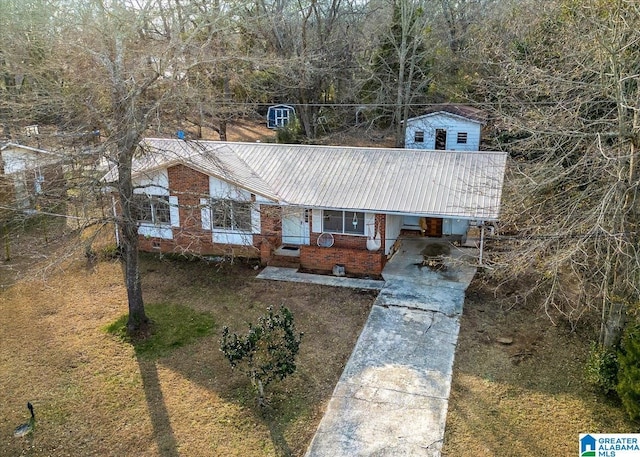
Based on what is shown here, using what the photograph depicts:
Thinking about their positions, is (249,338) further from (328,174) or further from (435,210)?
(328,174)

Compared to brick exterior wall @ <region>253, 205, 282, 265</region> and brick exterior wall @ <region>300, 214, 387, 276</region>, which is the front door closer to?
brick exterior wall @ <region>253, 205, 282, 265</region>

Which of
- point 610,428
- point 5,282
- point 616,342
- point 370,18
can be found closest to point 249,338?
point 610,428

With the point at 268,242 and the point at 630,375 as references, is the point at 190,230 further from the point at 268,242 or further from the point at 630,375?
the point at 630,375

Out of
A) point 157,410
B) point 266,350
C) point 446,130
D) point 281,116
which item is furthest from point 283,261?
point 281,116

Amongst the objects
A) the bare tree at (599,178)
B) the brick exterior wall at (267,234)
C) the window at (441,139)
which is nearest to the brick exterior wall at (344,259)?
the brick exterior wall at (267,234)

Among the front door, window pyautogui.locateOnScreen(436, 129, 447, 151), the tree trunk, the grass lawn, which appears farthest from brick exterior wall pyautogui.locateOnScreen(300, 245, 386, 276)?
window pyautogui.locateOnScreen(436, 129, 447, 151)

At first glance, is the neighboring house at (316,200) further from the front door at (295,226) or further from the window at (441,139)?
the window at (441,139)
